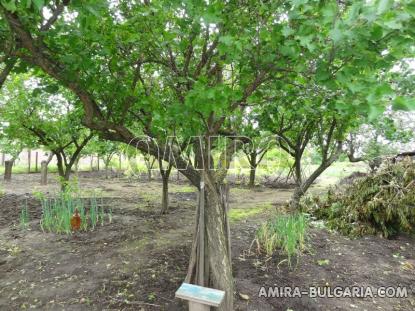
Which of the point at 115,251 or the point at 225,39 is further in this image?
the point at 115,251

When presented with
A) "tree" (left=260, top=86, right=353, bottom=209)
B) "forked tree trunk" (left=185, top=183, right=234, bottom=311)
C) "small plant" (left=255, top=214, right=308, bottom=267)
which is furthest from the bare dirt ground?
"tree" (left=260, top=86, right=353, bottom=209)

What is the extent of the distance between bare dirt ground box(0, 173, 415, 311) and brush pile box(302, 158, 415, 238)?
252 millimetres

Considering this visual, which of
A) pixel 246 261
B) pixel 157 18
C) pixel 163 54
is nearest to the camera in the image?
pixel 157 18

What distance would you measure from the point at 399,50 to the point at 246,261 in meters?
3.11

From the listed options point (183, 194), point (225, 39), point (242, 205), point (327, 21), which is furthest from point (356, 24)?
point (183, 194)

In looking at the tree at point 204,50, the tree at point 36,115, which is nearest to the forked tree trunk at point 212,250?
the tree at point 204,50

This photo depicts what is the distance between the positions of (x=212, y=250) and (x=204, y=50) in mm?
2114

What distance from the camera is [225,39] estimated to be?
1943 millimetres

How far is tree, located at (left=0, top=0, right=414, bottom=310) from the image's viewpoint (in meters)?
1.59

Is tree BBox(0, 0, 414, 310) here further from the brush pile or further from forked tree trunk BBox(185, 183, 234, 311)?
the brush pile

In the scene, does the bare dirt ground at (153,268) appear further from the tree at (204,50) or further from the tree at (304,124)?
the tree at (304,124)

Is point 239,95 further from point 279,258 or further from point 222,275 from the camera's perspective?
point 279,258

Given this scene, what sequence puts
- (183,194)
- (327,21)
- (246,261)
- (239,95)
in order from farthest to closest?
(183,194) < (246,261) < (239,95) < (327,21)

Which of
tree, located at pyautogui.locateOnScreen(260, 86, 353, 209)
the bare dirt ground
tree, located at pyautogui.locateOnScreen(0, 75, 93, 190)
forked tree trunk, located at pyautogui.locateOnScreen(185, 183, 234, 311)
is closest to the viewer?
forked tree trunk, located at pyautogui.locateOnScreen(185, 183, 234, 311)
